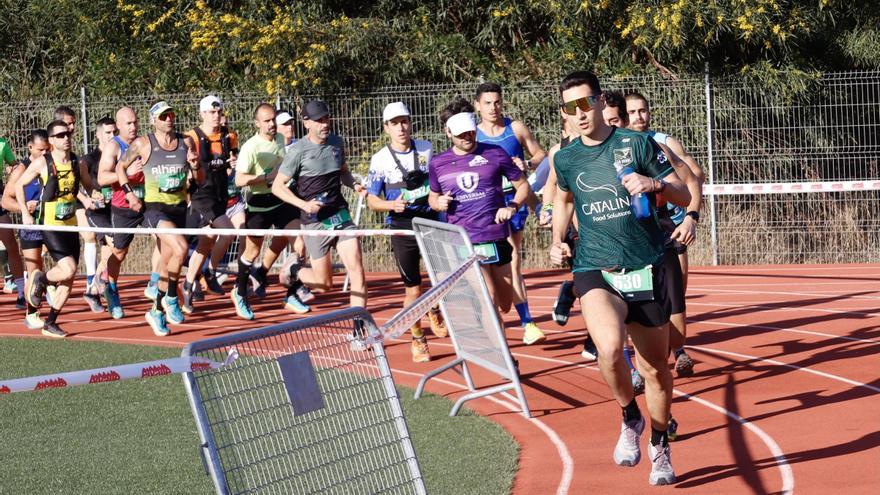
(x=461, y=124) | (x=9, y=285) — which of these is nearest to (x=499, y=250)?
(x=461, y=124)

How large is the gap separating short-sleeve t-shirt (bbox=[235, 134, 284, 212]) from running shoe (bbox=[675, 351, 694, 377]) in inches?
243

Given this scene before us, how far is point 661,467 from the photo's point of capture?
7.26 metres

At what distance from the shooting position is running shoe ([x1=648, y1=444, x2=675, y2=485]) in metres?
7.23

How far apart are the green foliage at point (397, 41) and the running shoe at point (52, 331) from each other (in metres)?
8.94

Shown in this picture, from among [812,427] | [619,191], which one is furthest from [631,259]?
[812,427]

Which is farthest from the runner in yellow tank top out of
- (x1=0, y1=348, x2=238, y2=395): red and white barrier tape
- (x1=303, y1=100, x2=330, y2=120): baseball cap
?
(x1=0, y1=348, x2=238, y2=395): red and white barrier tape

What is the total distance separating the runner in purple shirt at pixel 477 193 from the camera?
424 inches

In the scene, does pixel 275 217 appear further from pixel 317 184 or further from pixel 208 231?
pixel 317 184

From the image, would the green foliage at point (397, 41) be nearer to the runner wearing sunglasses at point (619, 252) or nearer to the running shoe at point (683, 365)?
the running shoe at point (683, 365)

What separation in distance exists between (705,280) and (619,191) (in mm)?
11002

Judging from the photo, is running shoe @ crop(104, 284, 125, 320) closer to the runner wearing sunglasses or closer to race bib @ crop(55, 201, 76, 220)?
race bib @ crop(55, 201, 76, 220)

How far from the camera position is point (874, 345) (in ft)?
38.8

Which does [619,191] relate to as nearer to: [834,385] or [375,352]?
[375,352]

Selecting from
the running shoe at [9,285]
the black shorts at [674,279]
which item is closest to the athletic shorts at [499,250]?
the black shorts at [674,279]
